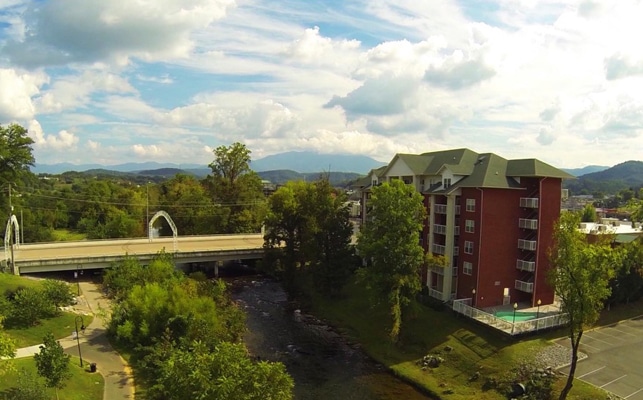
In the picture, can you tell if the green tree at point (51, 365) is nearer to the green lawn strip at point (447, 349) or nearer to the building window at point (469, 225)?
the green lawn strip at point (447, 349)

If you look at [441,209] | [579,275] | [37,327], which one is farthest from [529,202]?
[37,327]

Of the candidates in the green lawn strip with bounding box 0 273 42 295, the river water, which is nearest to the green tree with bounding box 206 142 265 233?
the river water

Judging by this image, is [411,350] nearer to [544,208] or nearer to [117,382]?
[544,208]

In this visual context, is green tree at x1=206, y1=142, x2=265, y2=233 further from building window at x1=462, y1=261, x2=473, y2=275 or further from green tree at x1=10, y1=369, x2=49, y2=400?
green tree at x1=10, y1=369, x2=49, y2=400

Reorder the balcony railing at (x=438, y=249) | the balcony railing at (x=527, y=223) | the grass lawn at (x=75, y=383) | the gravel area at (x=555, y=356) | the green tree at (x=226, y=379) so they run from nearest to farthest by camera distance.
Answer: the green tree at (x=226, y=379) → the grass lawn at (x=75, y=383) → the gravel area at (x=555, y=356) → the balcony railing at (x=527, y=223) → the balcony railing at (x=438, y=249)

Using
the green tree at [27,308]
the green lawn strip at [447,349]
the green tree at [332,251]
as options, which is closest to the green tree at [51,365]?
the green tree at [27,308]

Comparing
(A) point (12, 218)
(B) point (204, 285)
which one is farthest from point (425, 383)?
(A) point (12, 218)
